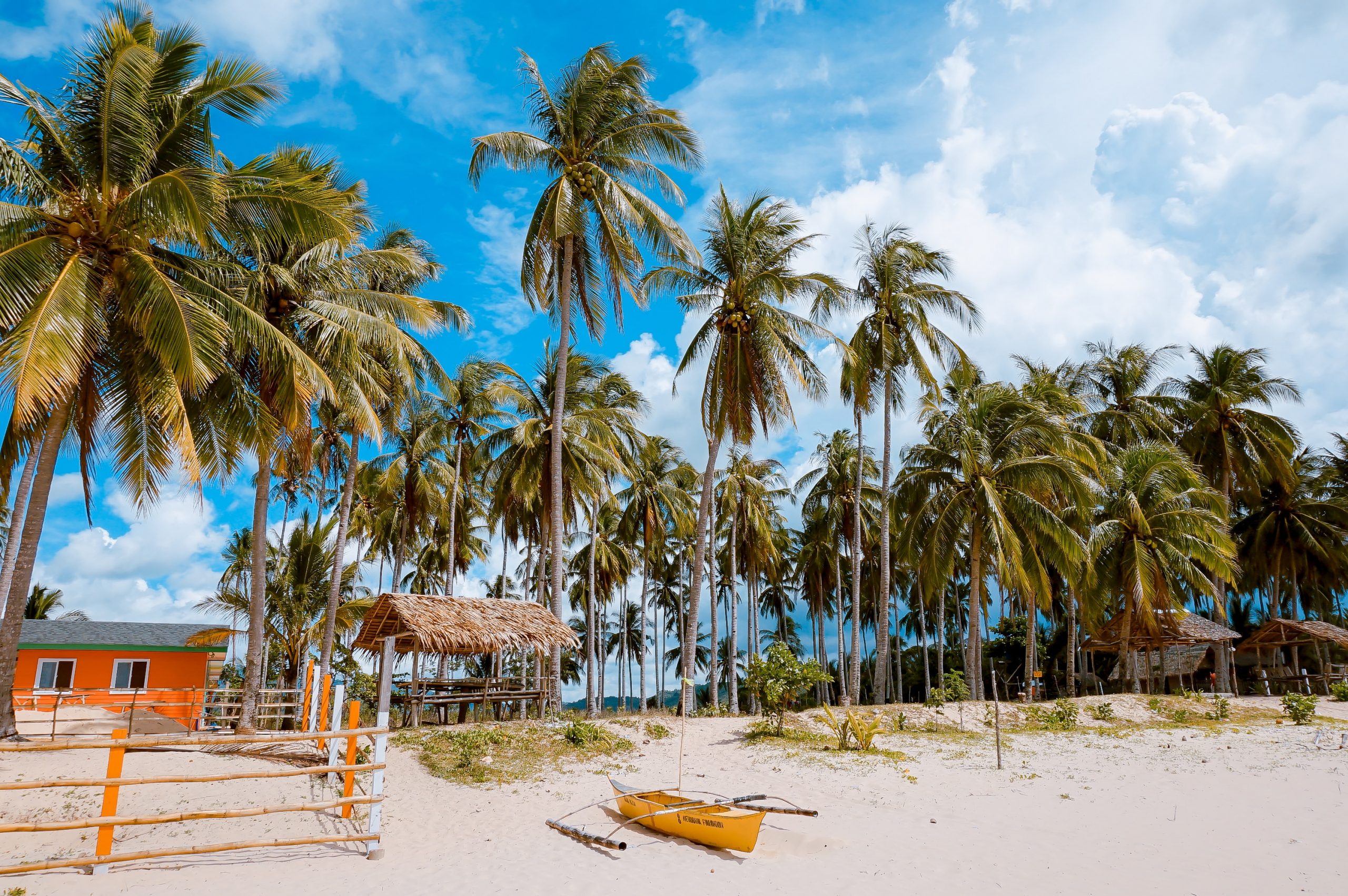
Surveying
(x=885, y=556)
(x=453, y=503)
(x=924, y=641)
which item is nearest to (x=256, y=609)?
(x=453, y=503)

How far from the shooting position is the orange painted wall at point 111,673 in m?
21.6

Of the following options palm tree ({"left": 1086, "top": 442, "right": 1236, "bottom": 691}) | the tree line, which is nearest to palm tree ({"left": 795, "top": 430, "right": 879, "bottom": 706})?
the tree line

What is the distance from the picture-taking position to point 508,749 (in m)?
14.2

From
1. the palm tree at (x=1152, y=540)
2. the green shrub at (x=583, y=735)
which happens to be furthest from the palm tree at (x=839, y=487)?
the green shrub at (x=583, y=735)

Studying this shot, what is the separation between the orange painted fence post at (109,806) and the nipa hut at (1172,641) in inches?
1053

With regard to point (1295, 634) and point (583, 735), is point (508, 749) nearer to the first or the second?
point (583, 735)

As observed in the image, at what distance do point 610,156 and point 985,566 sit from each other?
936 inches

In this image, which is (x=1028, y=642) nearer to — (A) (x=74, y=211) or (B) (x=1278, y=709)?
(B) (x=1278, y=709)

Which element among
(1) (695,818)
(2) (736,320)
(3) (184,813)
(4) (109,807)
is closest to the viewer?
(4) (109,807)

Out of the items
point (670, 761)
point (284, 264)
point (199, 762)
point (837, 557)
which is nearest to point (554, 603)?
point (670, 761)

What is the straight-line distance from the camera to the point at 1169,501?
24.6 m

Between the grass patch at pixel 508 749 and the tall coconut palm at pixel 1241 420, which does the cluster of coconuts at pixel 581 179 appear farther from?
the tall coconut palm at pixel 1241 420

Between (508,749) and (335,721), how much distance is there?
4.19 m

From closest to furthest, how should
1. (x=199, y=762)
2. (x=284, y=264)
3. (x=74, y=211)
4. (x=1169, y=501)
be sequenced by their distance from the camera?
(x=74, y=211), (x=199, y=762), (x=284, y=264), (x=1169, y=501)
